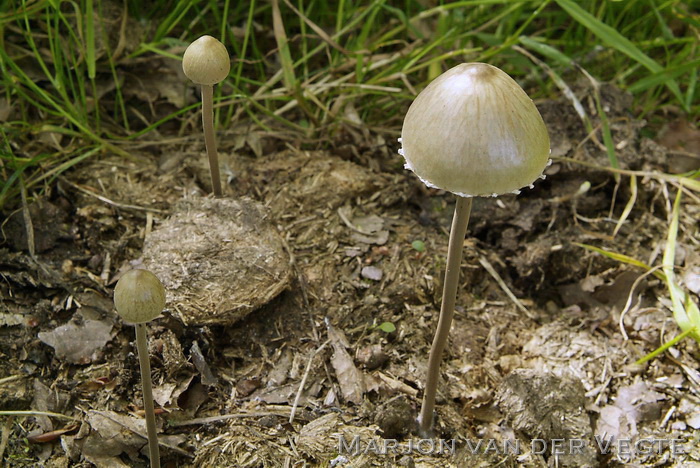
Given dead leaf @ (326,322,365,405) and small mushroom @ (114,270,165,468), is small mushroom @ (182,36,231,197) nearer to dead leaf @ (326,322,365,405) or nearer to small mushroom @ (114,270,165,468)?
small mushroom @ (114,270,165,468)

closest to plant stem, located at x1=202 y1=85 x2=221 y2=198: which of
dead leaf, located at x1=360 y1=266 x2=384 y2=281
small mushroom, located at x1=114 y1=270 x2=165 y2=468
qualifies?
dead leaf, located at x1=360 y1=266 x2=384 y2=281

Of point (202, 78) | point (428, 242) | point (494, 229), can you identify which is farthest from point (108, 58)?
point (494, 229)

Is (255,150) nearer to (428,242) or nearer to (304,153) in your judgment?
(304,153)

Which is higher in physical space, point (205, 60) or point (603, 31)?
point (205, 60)

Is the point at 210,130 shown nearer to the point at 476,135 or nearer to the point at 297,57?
the point at 297,57

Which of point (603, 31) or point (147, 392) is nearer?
point (147, 392)

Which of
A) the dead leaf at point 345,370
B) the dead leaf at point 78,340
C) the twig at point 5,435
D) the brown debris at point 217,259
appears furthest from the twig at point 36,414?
the dead leaf at point 345,370

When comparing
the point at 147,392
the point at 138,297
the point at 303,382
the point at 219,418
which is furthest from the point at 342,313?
the point at 138,297

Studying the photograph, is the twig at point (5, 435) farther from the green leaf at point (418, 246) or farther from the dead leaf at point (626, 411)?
the dead leaf at point (626, 411)
